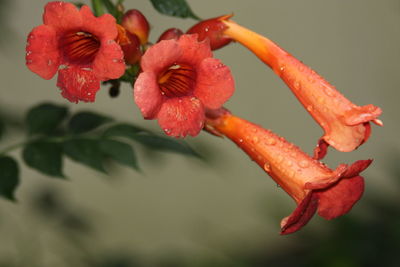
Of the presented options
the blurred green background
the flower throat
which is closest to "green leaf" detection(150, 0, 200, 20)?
the flower throat

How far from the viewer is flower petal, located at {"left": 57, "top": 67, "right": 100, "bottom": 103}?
110 centimetres

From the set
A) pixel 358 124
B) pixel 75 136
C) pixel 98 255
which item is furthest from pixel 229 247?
pixel 358 124

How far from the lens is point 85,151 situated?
165 centimetres

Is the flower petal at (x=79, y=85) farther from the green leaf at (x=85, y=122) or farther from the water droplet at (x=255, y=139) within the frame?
the green leaf at (x=85, y=122)

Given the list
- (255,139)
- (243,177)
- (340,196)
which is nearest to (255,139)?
(255,139)

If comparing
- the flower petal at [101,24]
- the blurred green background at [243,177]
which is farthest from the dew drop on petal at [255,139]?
→ the blurred green background at [243,177]

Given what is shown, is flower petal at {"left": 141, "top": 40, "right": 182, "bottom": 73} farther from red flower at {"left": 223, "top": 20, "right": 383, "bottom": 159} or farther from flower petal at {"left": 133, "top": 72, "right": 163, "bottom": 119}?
red flower at {"left": 223, "top": 20, "right": 383, "bottom": 159}

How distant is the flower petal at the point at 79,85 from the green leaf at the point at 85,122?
0.62m

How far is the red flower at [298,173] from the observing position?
4.00ft

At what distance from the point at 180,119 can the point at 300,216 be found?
1.04 ft

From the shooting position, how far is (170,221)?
4156 millimetres

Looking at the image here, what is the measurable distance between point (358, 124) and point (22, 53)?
9.40 feet

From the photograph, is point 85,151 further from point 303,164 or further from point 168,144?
point 303,164

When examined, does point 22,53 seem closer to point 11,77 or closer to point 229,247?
point 11,77
